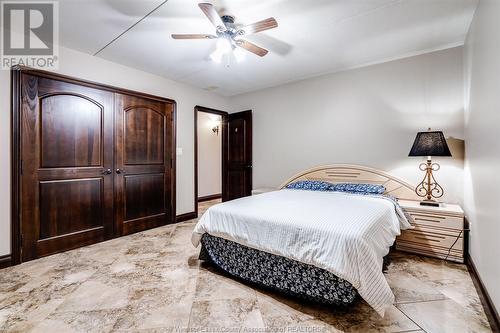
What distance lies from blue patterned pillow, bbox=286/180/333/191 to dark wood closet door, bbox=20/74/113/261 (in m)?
2.76

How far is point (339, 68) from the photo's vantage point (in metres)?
3.64

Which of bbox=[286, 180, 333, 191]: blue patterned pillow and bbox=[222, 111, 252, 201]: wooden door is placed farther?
bbox=[222, 111, 252, 201]: wooden door

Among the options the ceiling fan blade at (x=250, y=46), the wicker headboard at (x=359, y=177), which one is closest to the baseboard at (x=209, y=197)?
the wicker headboard at (x=359, y=177)

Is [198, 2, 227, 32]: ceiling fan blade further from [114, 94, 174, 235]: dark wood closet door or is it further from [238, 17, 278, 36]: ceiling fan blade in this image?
[114, 94, 174, 235]: dark wood closet door

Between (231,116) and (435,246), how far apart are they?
401 centimetres

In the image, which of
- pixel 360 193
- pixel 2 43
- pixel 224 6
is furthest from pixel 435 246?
pixel 2 43

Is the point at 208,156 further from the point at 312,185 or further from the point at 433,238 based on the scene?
the point at 433,238

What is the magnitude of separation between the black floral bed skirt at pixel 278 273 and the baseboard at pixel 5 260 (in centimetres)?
204

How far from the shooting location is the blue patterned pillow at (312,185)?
353 centimetres

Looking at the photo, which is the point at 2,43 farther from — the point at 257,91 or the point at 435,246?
the point at 435,246

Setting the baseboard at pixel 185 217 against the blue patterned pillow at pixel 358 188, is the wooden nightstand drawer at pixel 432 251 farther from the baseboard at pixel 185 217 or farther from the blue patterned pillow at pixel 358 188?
the baseboard at pixel 185 217

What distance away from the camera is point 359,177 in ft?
11.6

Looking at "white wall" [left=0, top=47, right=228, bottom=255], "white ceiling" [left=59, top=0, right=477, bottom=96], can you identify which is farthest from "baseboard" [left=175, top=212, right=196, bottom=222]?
"white ceiling" [left=59, top=0, right=477, bottom=96]

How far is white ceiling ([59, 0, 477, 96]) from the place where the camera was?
2168 millimetres
